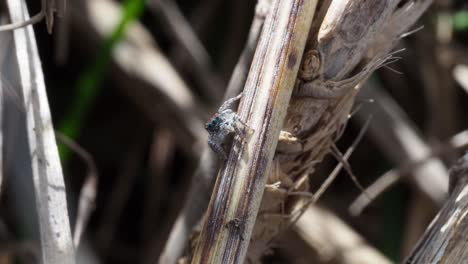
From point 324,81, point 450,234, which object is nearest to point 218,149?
point 324,81

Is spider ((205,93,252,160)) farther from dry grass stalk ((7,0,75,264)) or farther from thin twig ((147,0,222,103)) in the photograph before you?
thin twig ((147,0,222,103))

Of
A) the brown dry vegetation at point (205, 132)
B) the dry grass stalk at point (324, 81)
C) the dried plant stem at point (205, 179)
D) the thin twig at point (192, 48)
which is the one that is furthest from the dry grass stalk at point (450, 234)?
the thin twig at point (192, 48)

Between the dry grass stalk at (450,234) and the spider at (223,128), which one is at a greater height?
the spider at (223,128)

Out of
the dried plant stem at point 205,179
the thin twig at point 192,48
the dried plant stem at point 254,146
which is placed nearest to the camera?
Result: the dried plant stem at point 254,146

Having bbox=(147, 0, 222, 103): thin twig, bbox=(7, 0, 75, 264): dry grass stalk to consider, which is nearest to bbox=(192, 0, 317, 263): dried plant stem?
bbox=(7, 0, 75, 264): dry grass stalk

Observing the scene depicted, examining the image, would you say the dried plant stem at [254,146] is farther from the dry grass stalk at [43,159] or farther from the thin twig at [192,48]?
the thin twig at [192,48]

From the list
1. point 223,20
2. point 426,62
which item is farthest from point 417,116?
point 223,20

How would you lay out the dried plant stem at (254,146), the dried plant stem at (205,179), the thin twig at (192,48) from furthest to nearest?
the thin twig at (192,48) < the dried plant stem at (205,179) < the dried plant stem at (254,146)

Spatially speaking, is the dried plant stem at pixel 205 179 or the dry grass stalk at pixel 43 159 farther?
the dried plant stem at pixel 205 179

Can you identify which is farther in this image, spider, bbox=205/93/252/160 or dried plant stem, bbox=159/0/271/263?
dried plant stem, bbox=159/0/271/263
